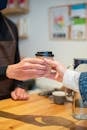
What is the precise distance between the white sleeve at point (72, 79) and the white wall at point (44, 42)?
5.47 feet

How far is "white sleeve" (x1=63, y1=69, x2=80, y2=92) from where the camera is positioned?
3.81 feet

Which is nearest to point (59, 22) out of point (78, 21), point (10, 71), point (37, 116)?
point (78, 21)

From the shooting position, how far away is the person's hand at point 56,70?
4.34 feet

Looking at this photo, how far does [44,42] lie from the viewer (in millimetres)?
3240

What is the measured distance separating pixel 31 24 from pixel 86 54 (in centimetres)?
95

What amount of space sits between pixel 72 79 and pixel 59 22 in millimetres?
1954

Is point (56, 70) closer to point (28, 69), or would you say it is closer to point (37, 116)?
point (28, 69)

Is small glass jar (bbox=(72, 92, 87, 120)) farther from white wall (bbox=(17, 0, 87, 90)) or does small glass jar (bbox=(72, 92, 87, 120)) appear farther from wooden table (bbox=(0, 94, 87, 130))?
white wall (bbox=(17, 0, 87, 90))

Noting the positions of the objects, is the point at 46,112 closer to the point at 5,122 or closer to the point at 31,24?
the point at 5,122

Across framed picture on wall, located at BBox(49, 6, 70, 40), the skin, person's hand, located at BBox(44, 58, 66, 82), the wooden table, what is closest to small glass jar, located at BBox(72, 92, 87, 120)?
the wooden table

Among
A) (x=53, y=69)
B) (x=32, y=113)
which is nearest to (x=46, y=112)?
(x=32, y=113)

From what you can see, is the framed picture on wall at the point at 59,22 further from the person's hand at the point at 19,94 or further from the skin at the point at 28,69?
the skin at the point at 28,69

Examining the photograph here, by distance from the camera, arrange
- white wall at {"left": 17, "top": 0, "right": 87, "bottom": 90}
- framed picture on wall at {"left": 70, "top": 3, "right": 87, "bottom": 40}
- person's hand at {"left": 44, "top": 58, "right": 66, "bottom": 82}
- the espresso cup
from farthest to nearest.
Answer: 1. white wall at {"left": 17, "top": 0, "right": 87, "bottom": 90}
2. framed picture on wall at {"left": 70, "top": 3, "right": 87, "bottom": 40}
3. the espresso cup
4. person's hand at {"left": 44, "top": 58, "right": 66, "bottom": 82}

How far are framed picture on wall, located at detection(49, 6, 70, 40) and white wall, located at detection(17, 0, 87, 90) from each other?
0.06 meters
